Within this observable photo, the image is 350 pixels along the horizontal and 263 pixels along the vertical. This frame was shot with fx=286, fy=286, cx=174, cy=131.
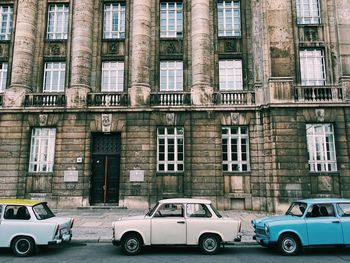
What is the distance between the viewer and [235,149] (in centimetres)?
1875

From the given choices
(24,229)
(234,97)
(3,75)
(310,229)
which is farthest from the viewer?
(3,75)

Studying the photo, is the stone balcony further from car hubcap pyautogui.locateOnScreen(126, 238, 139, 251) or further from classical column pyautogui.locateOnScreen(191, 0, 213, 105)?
car hubcap pyautogui.locateOnScreen(126, 238, 139, 251)

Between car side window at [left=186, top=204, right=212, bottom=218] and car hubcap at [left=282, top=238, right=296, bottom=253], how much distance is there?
2.47 metres

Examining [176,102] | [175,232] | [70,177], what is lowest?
[175,232]

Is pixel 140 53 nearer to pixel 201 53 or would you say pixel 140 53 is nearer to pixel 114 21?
pixel 114 21

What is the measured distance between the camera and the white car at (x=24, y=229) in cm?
878

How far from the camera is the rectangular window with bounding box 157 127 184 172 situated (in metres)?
18.7

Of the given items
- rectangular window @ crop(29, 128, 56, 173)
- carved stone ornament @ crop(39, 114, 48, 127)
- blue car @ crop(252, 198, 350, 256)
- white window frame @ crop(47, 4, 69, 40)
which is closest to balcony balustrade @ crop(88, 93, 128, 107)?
carved stone ornament @ crop(39, 114, 48, 127)

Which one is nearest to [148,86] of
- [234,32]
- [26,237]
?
[234,32]

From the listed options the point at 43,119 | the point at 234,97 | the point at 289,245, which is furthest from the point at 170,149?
the point at 289,245

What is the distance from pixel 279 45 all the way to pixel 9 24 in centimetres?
1915

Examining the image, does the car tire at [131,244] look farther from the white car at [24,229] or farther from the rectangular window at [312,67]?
the rectangular window at [312,67]

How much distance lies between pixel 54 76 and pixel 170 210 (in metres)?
15.5

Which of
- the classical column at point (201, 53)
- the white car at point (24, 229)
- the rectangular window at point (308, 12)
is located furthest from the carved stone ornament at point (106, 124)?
the rectangular window at point (308, 12)
